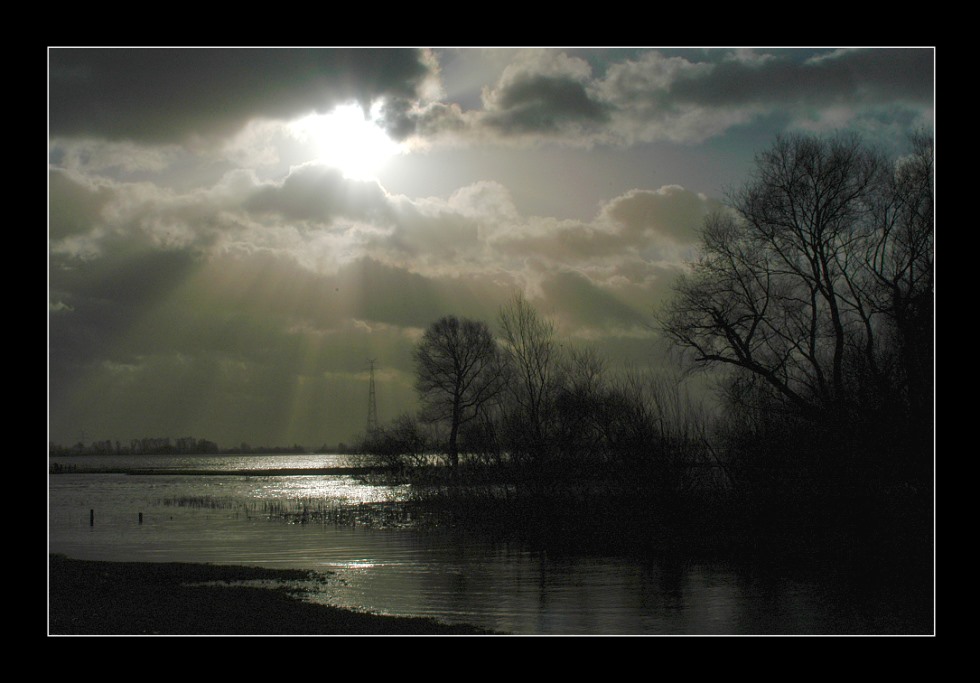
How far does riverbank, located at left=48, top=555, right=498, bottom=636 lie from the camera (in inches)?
611

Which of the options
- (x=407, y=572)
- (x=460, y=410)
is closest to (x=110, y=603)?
(x=407, y=572)

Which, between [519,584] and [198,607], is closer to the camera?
[198,607]

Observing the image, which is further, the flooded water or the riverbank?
the flooded water

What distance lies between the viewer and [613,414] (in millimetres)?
36094

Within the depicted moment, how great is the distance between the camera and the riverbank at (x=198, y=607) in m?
15.5

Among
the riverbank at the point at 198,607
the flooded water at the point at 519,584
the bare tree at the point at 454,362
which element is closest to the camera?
the riverbank at the point at 198,607

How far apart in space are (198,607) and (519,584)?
947cm

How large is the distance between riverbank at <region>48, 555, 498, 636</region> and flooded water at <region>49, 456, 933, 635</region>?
1486 millimetres

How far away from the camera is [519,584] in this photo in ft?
76.7

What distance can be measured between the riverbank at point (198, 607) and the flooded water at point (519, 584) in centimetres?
149

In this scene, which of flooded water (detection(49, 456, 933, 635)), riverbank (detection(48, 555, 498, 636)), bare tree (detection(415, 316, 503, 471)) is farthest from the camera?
bare tree (detection(415, 316, 503, 471))

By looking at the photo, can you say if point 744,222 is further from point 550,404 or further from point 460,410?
point 460,410
